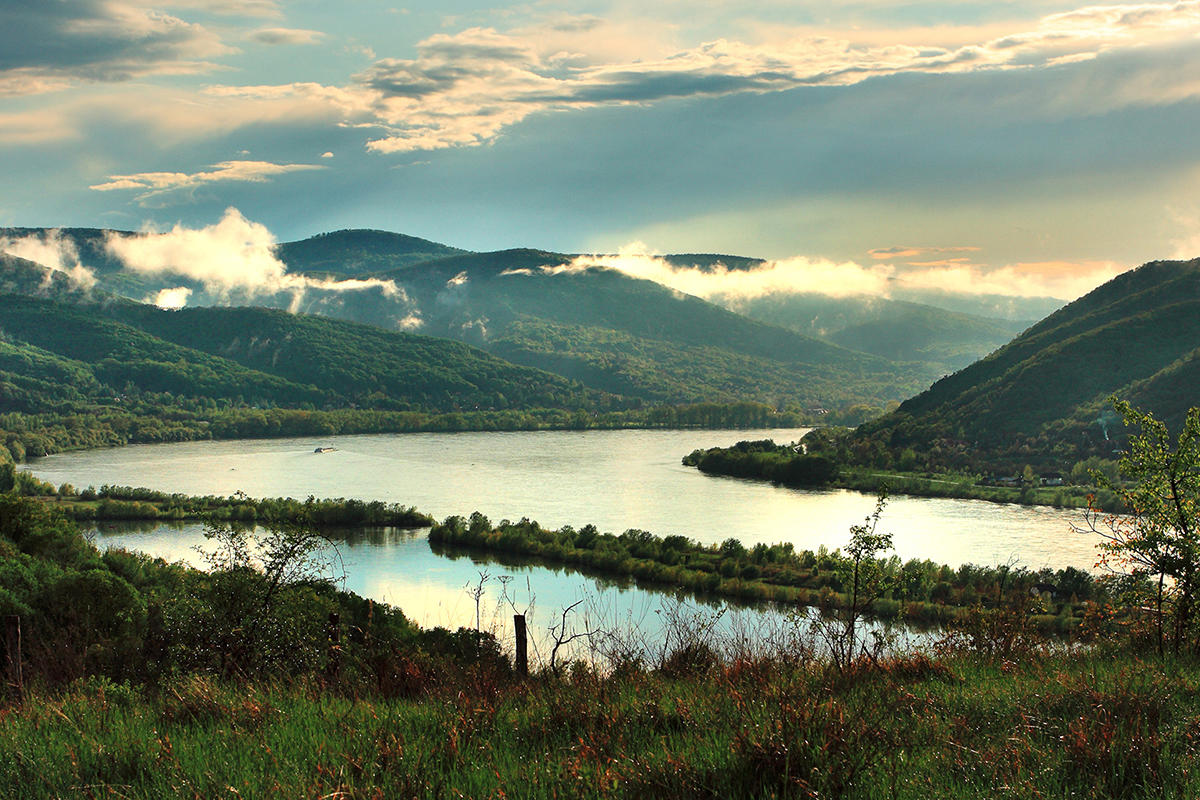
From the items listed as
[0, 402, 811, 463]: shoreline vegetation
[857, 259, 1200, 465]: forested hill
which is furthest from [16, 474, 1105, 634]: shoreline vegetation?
[0, 402, 811, 463]: shoreline vegetation

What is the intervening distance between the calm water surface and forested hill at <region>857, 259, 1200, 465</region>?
1390 centimetres

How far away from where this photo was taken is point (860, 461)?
6831 cm

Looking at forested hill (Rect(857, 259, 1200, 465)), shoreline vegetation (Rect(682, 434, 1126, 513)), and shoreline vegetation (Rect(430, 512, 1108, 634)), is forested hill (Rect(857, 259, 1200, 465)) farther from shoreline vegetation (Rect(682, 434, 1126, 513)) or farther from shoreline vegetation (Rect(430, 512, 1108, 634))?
shoreline vegetation (Rect(430, 512, 1108, 634))

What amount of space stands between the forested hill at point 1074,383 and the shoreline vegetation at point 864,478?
5165mm

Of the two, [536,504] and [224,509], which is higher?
[536,504]

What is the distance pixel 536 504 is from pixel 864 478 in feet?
75.4

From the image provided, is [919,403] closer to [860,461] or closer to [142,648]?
[860,461]

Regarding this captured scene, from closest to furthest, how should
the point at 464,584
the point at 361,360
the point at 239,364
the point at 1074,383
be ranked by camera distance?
the point at 464,584
the point at 1074,383
the point at 361,360
the point at 239,364

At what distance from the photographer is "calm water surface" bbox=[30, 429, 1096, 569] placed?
135 ft

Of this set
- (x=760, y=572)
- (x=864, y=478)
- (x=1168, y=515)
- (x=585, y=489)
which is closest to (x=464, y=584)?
(x=760, y=572)

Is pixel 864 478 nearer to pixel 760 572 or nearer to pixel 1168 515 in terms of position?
pixel 760 572

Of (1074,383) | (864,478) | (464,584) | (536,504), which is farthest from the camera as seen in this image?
(1074,383)

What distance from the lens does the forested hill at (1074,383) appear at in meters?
61.6

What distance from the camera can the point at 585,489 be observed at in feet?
182
